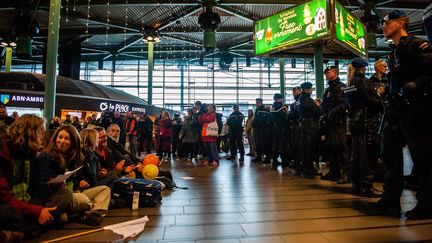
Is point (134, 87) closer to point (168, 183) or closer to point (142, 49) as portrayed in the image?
point (142, 49)

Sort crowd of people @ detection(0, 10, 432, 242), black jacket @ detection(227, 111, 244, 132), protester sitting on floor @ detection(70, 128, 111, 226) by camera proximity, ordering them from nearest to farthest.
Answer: crowd of people @ detection(0, 10, 432, 242)
protester sitting on floor @ detection(70, 128, 111, 226)
black jacket @ detection(227, 111, 244, 132)

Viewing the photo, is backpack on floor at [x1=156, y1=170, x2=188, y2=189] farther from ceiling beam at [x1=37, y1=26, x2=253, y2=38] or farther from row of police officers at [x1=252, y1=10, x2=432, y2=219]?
ceiling beam at [x1=37, y1=26, x2=253, y2=38]

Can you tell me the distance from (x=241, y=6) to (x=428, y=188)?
11614 mm

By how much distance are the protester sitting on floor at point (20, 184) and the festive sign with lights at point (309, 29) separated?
5367 mm

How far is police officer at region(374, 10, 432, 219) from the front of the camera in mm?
2102

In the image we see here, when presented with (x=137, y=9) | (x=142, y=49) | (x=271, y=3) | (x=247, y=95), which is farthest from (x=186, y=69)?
(x=271, y=3)

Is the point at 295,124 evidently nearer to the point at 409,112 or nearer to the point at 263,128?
the point at 263,128

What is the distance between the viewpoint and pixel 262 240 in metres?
1.79

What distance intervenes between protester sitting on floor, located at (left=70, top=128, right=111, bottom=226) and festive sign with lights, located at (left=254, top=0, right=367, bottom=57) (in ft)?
15.9

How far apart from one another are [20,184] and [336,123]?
3.69m

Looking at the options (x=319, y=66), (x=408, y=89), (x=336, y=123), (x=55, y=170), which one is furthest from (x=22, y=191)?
(x=319, y=66)

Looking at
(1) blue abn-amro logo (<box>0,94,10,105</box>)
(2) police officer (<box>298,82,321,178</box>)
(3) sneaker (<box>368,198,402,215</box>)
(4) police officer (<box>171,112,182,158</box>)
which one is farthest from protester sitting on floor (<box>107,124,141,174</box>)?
(1) blue abn-amro logo (<box>0,94,10,105</box>)

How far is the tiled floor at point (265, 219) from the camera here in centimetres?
185

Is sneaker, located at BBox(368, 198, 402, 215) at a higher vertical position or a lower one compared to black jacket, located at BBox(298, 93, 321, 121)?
lower
